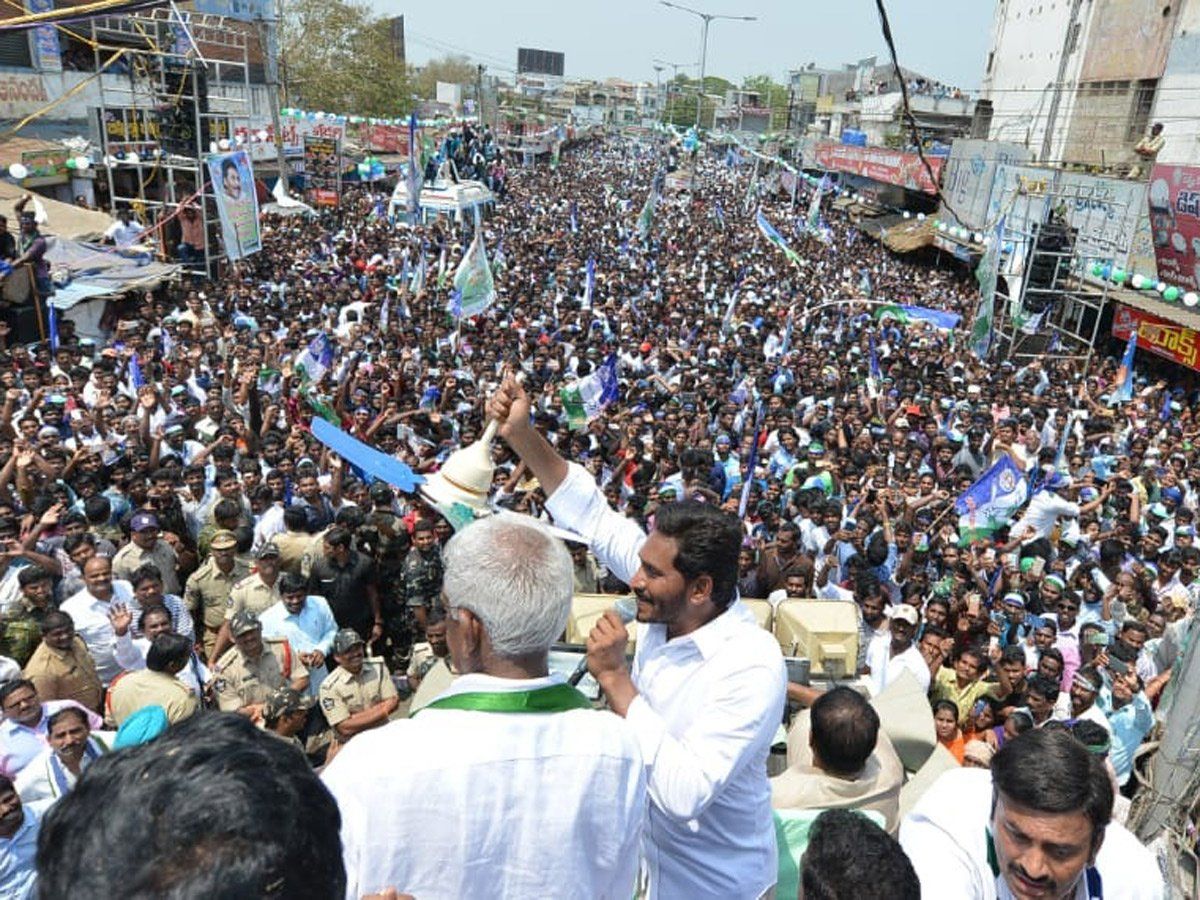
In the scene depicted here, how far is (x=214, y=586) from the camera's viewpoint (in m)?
5.19

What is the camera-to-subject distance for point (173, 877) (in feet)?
2.62

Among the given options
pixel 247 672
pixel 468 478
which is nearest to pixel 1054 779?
pixel 468 478

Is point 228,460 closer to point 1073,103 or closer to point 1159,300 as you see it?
point 1159,300

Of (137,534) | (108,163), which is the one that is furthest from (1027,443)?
(108,163)

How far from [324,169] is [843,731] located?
90.9 feet

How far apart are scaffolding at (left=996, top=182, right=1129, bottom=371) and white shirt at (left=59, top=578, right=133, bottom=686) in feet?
42.3

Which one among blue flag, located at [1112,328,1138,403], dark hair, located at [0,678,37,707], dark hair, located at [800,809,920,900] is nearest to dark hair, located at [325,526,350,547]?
dark hair, located at [0,678,37,707]

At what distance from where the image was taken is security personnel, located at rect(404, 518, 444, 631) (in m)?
5.34

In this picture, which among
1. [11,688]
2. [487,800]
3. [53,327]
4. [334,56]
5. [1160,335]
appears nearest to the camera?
[487,800]

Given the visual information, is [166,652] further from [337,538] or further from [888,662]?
[888,662]

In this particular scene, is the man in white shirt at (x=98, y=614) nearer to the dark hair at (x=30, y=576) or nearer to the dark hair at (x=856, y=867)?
the dark hair at (x=30, y=576)

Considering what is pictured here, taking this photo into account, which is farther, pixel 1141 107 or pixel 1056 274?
pixel 1141 107

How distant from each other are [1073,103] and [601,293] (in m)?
17.0

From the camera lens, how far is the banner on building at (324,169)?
2578cm
